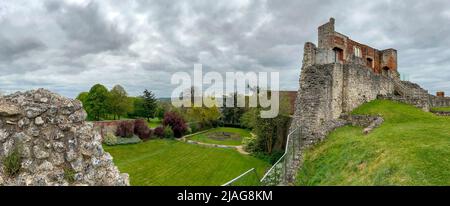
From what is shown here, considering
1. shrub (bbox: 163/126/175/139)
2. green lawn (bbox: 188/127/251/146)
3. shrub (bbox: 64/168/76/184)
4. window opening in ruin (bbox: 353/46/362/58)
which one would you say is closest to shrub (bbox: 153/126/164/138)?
shrub (bbox: 163/126/175/139)

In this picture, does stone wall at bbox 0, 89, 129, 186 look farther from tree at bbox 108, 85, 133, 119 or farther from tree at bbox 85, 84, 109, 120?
tree at bbox 108, 85, 133, 119

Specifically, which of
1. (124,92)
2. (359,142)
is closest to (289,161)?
(359,142)

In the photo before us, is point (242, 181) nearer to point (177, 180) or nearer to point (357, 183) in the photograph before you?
point (357, 183)

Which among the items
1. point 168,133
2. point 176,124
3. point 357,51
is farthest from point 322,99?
point 176,124

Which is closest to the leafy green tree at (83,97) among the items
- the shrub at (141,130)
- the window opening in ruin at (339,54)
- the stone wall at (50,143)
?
the shrub at (141,130)

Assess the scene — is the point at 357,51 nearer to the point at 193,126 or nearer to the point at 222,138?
the point at 222,138
